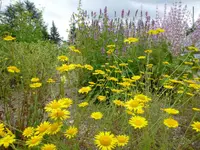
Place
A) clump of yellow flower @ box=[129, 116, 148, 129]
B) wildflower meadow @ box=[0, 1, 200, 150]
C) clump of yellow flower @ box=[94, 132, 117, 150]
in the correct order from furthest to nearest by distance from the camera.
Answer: wildflower meadow @ box=[0, 1, 200, 150] < clump of yellow flower @ box=[129, 116, 148, 129] < clump of yellow flower @ box=[94, 132, 117, 150]

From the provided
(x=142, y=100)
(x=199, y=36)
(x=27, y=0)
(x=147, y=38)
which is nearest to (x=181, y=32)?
(x=199, y=36)

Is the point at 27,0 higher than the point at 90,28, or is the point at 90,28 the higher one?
the point at 27,0

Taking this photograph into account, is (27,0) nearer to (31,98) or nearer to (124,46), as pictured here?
(124,46)

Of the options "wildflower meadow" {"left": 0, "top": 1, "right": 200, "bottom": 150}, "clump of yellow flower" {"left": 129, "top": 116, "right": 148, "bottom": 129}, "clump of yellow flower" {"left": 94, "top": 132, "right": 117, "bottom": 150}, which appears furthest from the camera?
"wildflower meadow" {"left": 0, "top": 1, "right": 200, "bottom": 150}

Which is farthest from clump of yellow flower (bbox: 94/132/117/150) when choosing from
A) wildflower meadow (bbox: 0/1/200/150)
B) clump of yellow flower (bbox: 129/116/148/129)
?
wildflower meadow (bbox: 0/1/200/150)

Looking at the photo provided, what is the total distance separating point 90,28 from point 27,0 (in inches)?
904

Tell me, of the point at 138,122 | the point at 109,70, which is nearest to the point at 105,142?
the point at 138,122

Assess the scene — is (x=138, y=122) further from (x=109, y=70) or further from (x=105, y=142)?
(x=109, y=70)

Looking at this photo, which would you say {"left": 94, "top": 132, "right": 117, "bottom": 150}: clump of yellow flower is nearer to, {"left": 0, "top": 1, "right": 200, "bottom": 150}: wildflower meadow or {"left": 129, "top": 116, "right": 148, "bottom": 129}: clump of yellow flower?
{"left": 129, "top": 116, "right": 148, "bottom": 129}: clump of yellow flower

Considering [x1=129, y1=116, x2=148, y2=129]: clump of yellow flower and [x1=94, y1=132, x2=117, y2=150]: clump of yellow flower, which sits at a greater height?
[x1=129, y1=116, x2=148, y2=129]: clump of yellow flower

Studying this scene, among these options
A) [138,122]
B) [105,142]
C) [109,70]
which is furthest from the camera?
[109,70]

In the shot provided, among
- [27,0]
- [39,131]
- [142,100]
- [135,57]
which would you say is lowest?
[39,131]

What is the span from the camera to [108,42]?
4070 mm

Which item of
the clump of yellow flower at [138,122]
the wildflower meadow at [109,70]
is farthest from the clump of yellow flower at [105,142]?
the wildflower meadow at [109,70]
